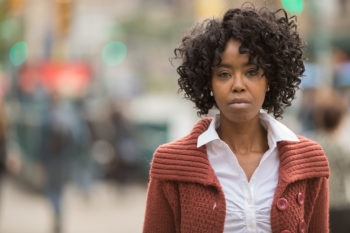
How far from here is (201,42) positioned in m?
2.32

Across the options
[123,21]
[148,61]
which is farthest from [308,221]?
[148,61]

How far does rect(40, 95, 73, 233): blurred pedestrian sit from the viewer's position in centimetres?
775

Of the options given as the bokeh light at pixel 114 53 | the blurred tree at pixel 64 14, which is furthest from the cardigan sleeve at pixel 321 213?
the bokeh light at pixel 114 53

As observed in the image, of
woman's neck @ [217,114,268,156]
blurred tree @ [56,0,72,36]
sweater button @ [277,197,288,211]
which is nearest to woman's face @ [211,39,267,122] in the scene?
woman's neck @ [217,114,268,156]

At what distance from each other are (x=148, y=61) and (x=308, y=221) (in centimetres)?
3676

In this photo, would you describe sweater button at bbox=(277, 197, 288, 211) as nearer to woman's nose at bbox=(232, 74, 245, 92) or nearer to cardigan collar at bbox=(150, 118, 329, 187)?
cardigan collar at bbox=(150, 118, 329, 187)

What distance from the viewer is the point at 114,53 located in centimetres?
3794

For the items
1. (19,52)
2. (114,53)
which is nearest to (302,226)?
(19,52)

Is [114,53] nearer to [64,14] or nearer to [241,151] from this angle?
[64,14]

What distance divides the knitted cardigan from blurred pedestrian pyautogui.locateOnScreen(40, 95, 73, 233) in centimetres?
561

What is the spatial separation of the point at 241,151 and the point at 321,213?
45cm

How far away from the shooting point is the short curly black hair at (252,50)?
7.31ft

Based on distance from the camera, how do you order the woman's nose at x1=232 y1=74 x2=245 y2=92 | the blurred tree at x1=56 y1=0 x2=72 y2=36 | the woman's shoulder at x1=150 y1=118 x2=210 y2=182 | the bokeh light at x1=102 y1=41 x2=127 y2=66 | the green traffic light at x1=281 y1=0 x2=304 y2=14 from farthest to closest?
1. the bokeh light at x1=102 y1=41 x2=127 y2=66
2. the green traffic light at x1=281 y1=0 x2=304 y2=14
3. the blurred tree at x1=56 y1=0 x2=72 y2=36
4. the woman's shoulder at x1=150 y1=118 x2=210 y2=182
5. the woman's nose at x1=232 y1=74 x2=245 y2=92

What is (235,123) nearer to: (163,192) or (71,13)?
(163,192)
